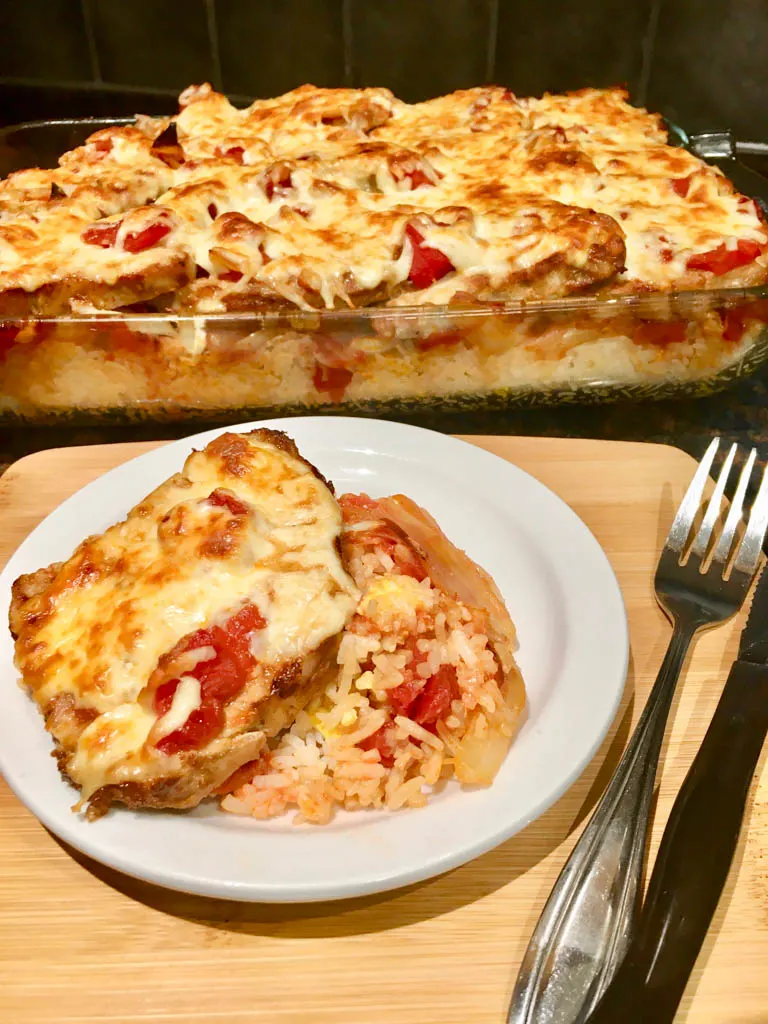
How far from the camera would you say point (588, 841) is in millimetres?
1155

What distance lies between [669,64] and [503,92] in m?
0.97

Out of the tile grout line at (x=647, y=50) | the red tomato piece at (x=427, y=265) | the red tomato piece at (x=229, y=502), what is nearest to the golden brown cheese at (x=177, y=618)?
the red tomato piece at (x=229, y=502)

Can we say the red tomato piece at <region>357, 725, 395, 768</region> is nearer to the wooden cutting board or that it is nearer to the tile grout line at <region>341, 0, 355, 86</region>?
the wooden cutting board

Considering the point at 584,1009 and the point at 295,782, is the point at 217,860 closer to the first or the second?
the point at 295,782

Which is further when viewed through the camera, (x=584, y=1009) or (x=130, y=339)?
(x=130, y=339)

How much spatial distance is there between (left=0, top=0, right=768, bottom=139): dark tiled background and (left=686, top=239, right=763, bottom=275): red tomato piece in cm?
162

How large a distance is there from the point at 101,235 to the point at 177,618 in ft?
4.72

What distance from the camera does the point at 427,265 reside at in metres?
2.18

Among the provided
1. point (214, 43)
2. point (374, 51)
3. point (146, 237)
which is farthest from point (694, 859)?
point (214, 43)

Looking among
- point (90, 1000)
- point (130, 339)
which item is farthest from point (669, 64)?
point (90, 1000)

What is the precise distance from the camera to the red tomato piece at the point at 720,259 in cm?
226

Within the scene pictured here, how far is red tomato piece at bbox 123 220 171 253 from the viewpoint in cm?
221

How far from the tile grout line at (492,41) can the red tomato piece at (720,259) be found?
1.94 m

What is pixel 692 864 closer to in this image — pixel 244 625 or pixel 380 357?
pixel 244 625
